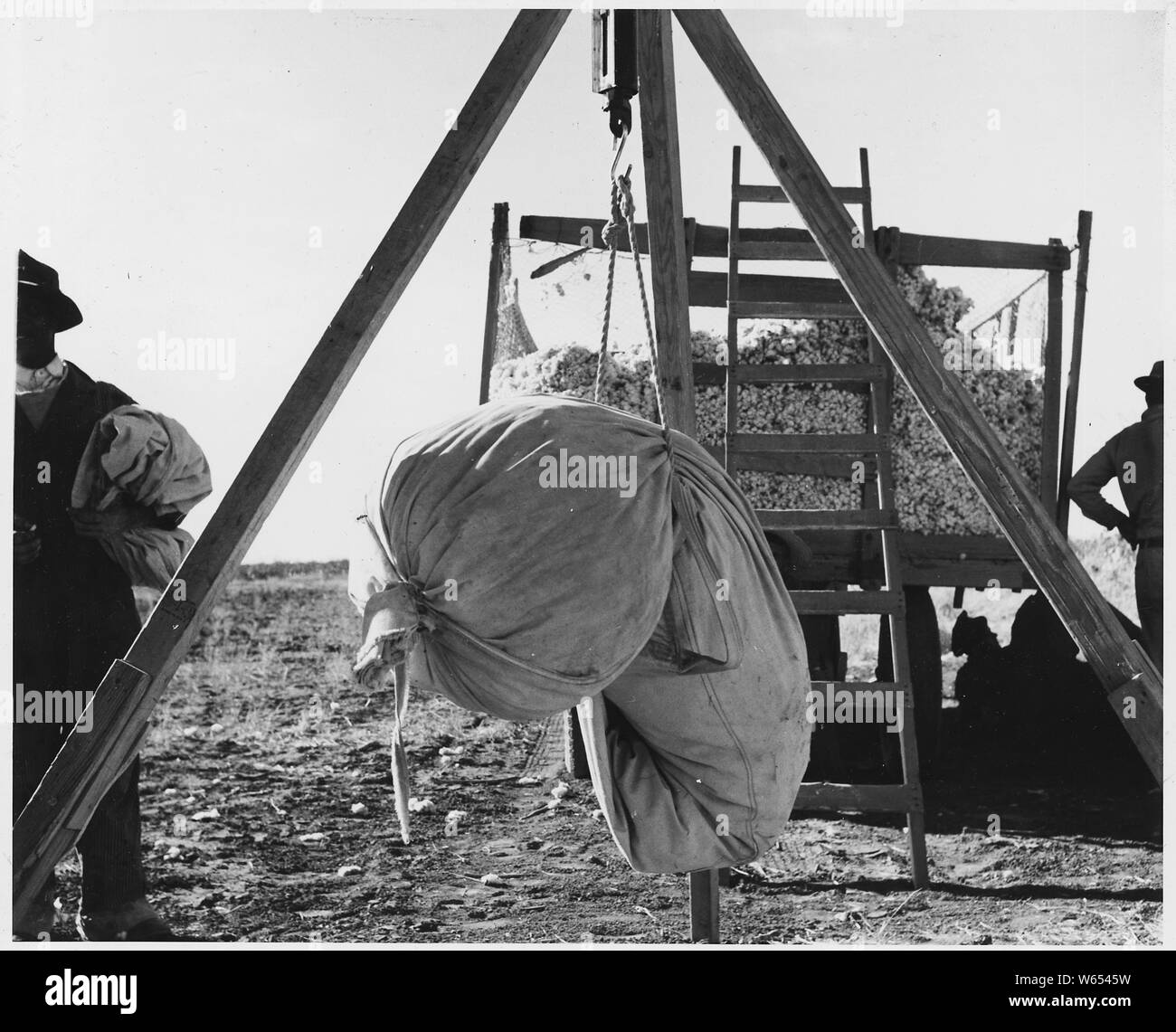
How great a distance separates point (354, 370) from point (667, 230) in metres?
1.00

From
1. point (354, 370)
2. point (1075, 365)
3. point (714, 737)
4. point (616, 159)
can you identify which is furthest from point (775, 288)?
point (714, 737)

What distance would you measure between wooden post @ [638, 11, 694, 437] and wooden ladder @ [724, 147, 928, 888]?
1318 mm

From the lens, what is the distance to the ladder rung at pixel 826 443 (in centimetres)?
489

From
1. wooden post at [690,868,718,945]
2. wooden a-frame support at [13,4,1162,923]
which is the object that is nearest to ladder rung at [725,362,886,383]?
wooden a-frame support at [13,4,1162,923]

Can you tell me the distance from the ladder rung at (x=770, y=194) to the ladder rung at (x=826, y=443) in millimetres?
1029

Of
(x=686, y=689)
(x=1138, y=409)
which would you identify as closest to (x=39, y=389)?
(x=686, y=689)

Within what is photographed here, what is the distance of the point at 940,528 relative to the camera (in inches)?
234

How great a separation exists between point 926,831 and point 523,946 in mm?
2957

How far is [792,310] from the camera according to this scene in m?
4.98

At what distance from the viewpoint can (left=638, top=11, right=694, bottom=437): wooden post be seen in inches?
133

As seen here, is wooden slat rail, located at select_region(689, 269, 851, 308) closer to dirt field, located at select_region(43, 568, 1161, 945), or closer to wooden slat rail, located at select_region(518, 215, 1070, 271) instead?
wooden slat rail, located at select_region(518, 215, 1070, 271)

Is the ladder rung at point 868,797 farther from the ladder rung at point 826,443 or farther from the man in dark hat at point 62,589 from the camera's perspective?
the man in dark hat at point 62,589

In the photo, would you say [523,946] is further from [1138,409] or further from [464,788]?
[1138,409]

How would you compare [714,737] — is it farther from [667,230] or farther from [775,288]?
[775,288]
